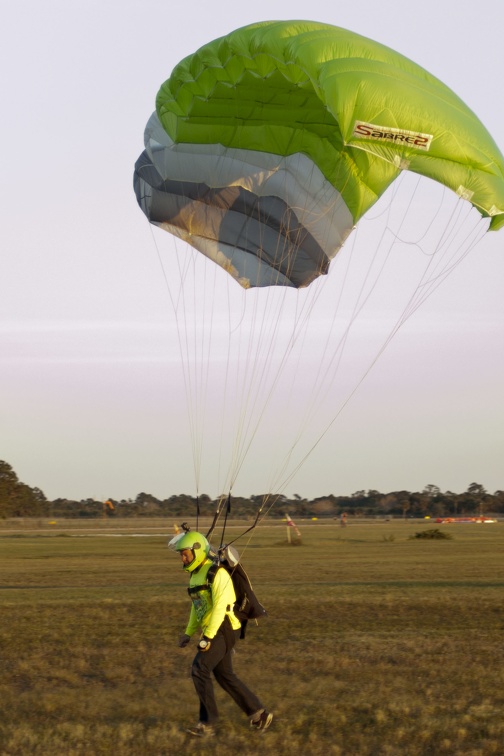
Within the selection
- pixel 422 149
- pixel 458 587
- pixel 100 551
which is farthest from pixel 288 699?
pixel 100 551

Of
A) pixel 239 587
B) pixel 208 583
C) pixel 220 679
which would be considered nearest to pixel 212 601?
pixel 208 583

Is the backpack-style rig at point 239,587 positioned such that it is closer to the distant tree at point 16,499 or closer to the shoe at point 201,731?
the shoe at point 201,731

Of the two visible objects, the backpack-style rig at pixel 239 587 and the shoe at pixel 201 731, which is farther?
the backpack-style rig at pixel 239 587

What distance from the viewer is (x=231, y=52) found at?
1149 cm

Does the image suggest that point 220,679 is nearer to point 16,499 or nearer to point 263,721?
point 263,721

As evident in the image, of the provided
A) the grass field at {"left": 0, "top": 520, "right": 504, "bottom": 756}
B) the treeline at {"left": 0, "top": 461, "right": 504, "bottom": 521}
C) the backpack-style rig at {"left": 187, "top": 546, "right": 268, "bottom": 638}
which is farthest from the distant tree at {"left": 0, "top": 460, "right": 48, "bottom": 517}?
the backpack-style rig at {"left": 187, "top": 546, "right": 268, "bottom": 638}

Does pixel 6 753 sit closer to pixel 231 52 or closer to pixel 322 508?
pixel 231 52

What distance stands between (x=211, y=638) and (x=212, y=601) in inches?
13.0

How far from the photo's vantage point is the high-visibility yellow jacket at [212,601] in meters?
8.53

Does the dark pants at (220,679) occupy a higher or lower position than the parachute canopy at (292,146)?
lower

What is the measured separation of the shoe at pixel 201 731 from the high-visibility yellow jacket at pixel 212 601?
784 mm

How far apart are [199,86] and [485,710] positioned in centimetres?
790

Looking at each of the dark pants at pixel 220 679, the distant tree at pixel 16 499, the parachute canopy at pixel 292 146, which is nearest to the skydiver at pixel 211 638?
the dark pants at pixel 220 679

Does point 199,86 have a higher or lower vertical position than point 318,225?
higher
